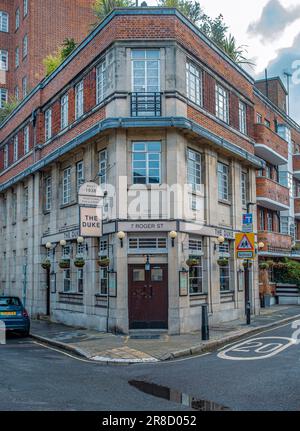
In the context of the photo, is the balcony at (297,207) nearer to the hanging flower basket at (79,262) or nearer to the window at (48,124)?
the window at (48,124)

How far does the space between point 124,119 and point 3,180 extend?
1611 centimetres

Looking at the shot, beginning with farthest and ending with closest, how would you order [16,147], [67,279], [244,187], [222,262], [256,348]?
[16,147], [244,187], [67,279], [222,262], [256,348]

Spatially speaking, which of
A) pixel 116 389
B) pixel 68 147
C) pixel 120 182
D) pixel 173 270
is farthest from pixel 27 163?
pixel 116 389

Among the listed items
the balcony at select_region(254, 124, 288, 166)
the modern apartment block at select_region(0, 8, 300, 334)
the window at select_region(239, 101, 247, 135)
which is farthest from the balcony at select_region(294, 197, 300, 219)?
the window at select_region(239, 101, 247, 135)

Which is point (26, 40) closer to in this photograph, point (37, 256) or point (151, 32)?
point (37, 256)

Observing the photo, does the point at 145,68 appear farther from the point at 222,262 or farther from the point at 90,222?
the point at 222,262

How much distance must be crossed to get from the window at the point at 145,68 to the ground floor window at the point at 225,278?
805cm

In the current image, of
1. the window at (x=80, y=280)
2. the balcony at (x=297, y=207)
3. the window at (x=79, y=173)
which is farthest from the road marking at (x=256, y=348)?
the balcony at (x=297, y=207)

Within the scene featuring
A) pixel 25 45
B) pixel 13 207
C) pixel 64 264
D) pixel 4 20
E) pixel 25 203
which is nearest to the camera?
pixel 64 264

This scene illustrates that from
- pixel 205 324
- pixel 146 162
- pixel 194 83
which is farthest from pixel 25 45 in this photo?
pixel 205 324

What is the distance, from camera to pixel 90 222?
16.7 m

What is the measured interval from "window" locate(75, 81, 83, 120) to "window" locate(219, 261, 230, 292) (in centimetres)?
871

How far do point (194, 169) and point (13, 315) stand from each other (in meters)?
8.47

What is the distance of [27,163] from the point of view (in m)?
25.7
